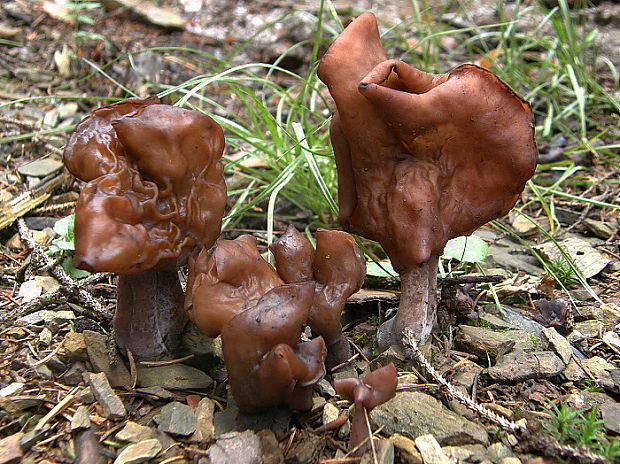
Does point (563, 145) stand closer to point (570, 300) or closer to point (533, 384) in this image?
point (570, 300)

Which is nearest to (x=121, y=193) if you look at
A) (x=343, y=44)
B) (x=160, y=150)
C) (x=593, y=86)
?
(x=160, y=150)

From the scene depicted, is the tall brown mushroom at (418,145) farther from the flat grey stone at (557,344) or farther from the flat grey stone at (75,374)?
the flat grey stone at (75,374)

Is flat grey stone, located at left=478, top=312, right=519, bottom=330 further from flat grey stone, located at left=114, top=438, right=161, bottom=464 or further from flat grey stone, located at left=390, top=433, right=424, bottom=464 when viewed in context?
flat grey stone, located at left=114, top=438, right=161, bottom=464

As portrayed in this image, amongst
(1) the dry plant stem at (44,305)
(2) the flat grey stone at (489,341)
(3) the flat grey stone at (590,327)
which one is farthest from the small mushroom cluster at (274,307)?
(3) the flat grey stone at (590,327)

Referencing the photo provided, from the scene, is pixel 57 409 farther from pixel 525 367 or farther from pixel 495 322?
pixel 495 322

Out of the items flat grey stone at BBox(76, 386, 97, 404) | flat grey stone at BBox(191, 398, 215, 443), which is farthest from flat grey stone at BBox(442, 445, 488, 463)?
flat grey stone at BBox(76, 386, 97, 404)

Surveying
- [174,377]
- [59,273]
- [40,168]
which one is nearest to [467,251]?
[174,377]

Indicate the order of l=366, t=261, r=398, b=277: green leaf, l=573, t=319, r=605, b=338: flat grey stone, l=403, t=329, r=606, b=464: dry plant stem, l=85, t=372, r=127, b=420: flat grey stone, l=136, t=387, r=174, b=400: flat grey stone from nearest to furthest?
l=403, t=329, r=606, b=464: dry plant stem, l=85, t=372, r=127, b=420: flat grey stone, l=136, t=387, r=174, b=400: flat grey stone, l=573, t=319, r=605, b=338: flat grey stone, l=366, t=261, r=398, b=277: green leaf
